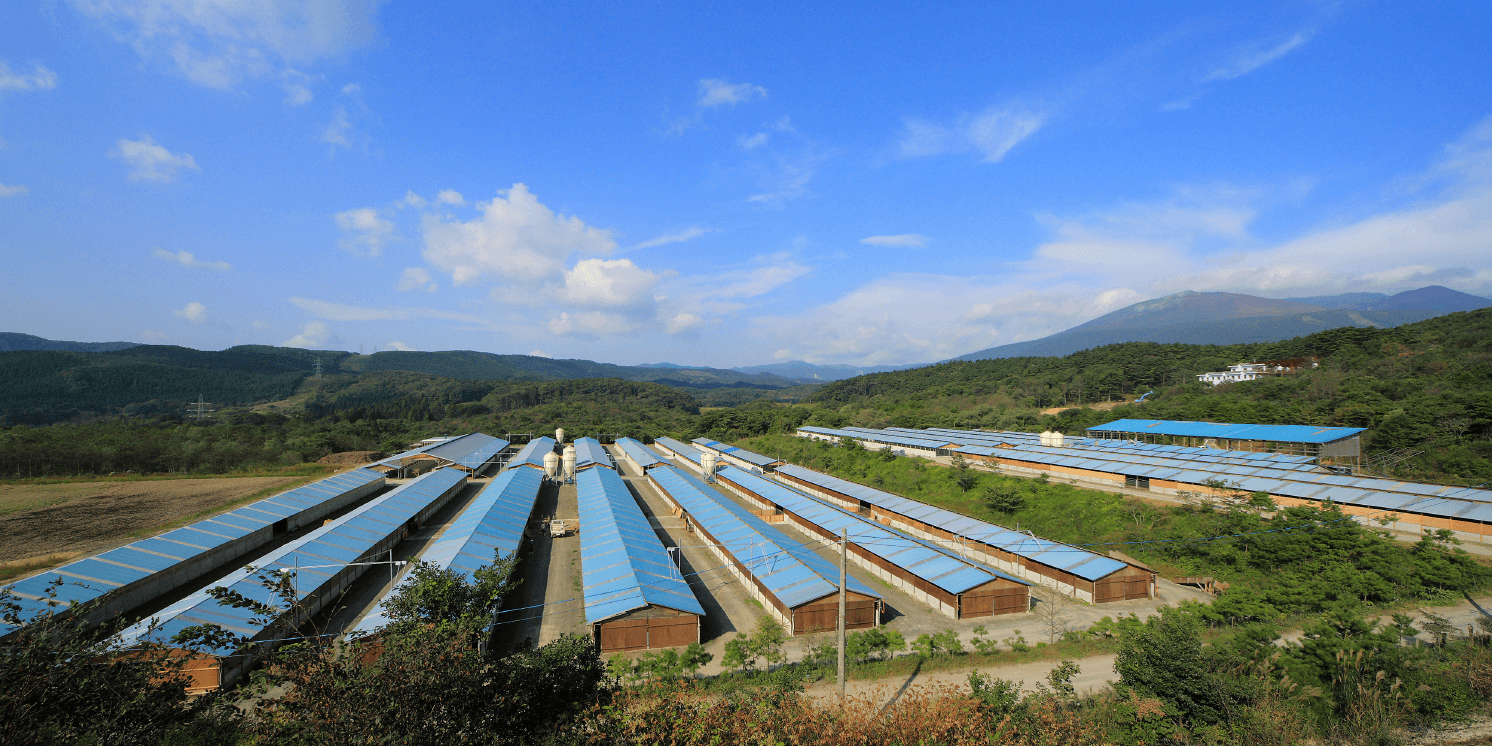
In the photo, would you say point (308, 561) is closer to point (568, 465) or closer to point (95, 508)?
point (568, 465)

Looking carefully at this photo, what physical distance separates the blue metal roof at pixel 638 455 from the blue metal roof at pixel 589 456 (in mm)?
2679

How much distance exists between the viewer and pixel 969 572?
63.4 ft

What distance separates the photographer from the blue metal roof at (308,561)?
14.0 meters

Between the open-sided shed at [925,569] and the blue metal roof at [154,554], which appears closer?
the blue metal roof at [154,554]

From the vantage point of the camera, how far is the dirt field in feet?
82.7

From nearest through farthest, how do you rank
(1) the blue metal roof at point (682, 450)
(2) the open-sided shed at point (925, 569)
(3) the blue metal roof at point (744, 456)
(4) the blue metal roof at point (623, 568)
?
1. (4) the blue metal roof at point (623, 568)
2. (2) the open-sided shed at point (925, 569)
3. (3) the blue metal roof at point (744, 456)
4. (1) the blue metal roof at point (682, 450)

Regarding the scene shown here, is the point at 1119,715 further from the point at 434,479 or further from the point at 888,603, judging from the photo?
the point at 434,479

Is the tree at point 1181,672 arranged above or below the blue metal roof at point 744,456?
above

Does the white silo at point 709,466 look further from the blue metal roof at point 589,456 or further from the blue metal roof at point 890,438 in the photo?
the blue metal roof at point 890,438

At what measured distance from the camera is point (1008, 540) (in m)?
23.3

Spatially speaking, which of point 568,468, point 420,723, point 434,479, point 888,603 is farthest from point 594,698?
point 568,468

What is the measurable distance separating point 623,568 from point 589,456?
3418 cm

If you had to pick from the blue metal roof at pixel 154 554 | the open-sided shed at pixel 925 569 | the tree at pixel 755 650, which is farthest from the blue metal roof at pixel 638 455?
the tree at pixel 755 650

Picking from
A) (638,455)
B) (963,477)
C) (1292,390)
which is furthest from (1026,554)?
(1292,390)
